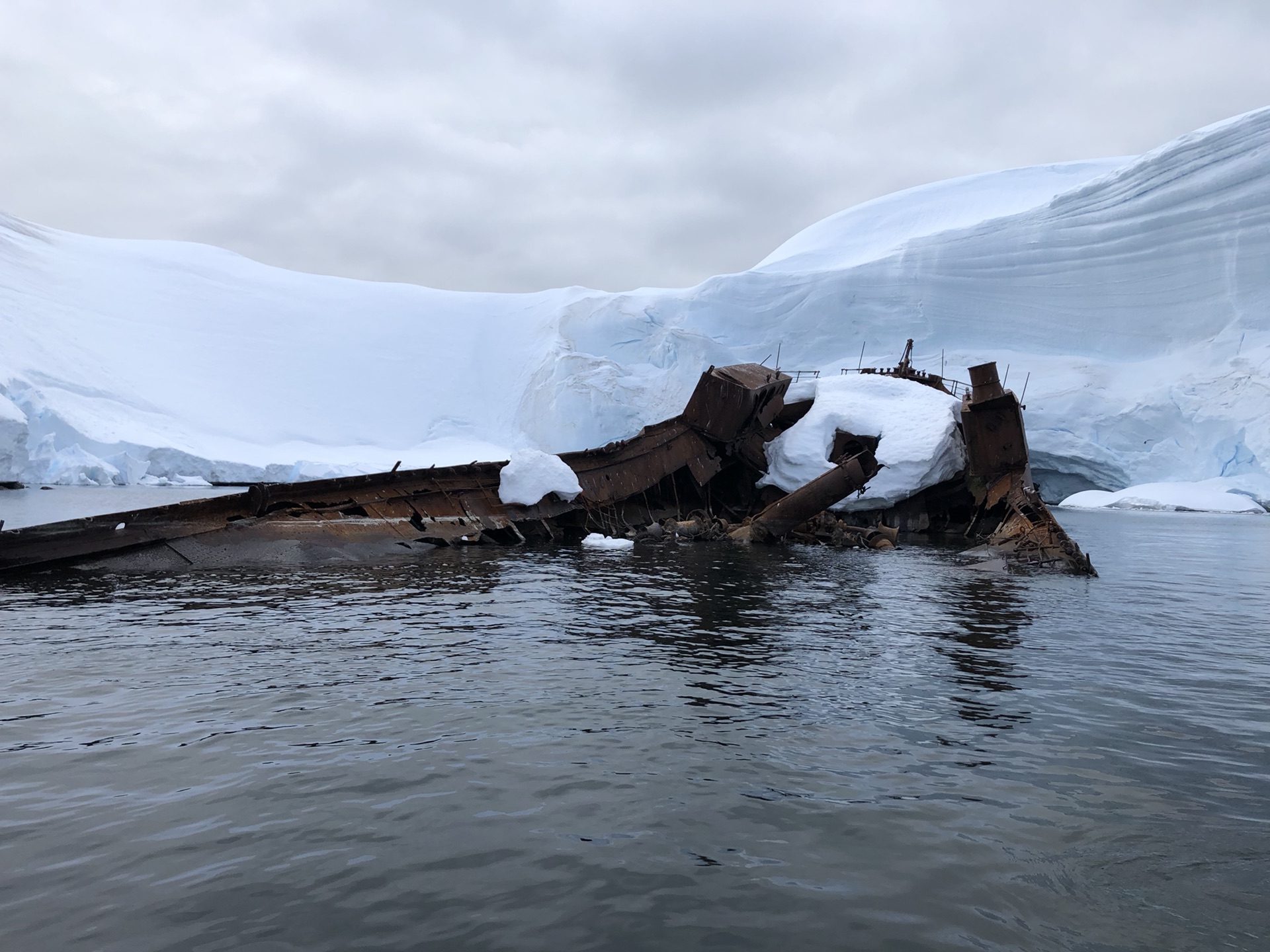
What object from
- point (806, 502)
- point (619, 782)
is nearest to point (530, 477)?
point (806, 502)

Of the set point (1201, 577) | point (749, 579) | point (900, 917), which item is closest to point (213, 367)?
point (749, 579)

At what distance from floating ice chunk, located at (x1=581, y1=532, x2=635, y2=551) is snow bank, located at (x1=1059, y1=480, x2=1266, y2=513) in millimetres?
31775

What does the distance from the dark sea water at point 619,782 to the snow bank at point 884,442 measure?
11.6 metres

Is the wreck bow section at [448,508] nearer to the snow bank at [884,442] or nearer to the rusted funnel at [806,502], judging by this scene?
the snow bank at [884,442]

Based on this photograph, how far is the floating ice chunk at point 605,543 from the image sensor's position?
59.6 feet

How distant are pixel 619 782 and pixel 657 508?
56.0ft

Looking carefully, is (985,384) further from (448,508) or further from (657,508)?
(448,508)

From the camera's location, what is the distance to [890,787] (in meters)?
4.86

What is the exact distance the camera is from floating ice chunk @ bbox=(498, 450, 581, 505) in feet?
57.7

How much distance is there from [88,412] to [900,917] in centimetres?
5375

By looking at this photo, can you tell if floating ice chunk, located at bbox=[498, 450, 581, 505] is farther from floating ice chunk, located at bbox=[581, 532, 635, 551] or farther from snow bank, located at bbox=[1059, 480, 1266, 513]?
snow bank, located at bbox=[1059, 480, 1266, 513]

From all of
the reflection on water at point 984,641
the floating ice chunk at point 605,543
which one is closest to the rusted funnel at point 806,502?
the floating ice chunk at point 605,543

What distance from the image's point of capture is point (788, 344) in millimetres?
50250

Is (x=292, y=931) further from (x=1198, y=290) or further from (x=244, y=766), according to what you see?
(x=1198, y=290)
